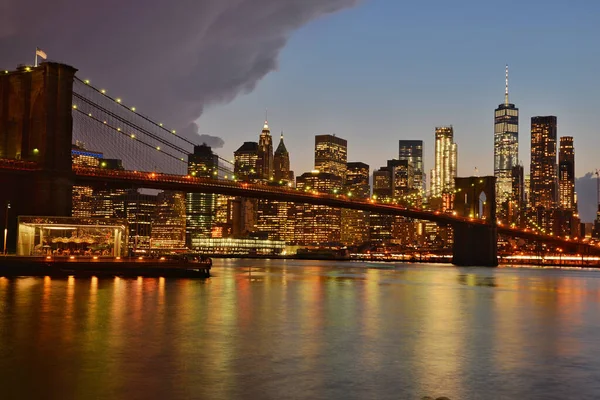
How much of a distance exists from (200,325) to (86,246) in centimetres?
3312

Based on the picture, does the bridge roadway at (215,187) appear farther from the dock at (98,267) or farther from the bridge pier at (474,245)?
the dock at (98,267)

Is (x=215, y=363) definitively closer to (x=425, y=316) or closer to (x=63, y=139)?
(x=425, y=316)

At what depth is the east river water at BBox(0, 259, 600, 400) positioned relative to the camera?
16.1 metres

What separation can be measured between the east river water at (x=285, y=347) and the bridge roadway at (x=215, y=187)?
2598 centimetres

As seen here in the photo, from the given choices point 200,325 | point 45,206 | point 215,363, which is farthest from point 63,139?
point 215,363

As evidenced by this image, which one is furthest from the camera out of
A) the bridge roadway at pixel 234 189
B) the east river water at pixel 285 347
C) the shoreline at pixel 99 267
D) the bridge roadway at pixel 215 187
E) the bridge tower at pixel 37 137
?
the bridge roadway at pixel 234 189

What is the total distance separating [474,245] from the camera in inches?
4469

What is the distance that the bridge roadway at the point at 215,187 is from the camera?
65.4 m

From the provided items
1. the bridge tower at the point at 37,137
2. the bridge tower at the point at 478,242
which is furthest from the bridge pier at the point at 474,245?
the bridge tower at the point at 37,137

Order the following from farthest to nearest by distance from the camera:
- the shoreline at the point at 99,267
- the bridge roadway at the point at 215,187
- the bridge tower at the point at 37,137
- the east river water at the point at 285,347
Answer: the bridge roadway at the point at 215,187 < the bridge tower at the point at 37,137 < the shoreline at the point at 99,267 < the east river water at the point at 285,347

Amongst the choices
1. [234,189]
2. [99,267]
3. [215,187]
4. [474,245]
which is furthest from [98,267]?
[474,245]

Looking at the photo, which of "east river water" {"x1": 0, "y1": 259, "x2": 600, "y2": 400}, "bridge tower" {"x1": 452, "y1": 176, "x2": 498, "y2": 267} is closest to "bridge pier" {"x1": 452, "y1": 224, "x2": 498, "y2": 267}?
"bridge tower" {"x1": 452, "y1": 176, "x2": 498, "y2": 267}

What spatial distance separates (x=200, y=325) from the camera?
87.9ft

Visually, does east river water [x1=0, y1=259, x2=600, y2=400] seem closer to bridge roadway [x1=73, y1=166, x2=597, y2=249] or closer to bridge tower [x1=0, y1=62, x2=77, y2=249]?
bridge tower [x1=0, y1=62, x2=77, y2=249]
